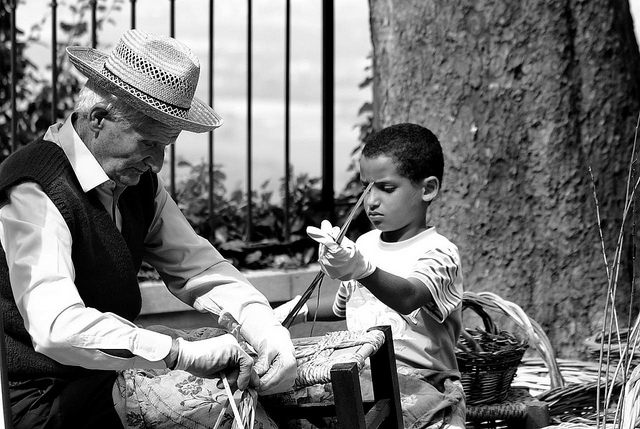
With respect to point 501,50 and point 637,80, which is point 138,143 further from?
point 637,80

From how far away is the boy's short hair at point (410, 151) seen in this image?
2.89 meters

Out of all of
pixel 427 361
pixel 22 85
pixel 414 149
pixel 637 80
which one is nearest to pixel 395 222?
pixel 414 149

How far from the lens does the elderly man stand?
6.66 feet

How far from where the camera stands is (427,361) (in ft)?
9.22

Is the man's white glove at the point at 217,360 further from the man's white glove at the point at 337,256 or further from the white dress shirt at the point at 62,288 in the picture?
the man's white glove at the point at 337,256

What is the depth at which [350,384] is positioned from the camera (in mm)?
2111

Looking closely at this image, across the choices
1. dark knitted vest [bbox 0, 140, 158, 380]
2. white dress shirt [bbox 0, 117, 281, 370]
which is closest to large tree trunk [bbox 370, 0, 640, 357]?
white dress shirt [bbox 0, 117, 281, 370]

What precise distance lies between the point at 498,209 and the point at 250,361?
7.28 feet

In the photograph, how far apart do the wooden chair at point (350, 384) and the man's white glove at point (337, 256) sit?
151mm

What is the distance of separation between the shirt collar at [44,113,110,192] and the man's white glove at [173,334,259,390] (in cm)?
42

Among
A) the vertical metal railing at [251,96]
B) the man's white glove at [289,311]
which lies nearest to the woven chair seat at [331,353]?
the man's white glove at [289,311]

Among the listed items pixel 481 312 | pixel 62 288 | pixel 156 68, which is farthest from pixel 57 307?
pixel 481 312

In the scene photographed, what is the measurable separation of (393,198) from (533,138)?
144cm

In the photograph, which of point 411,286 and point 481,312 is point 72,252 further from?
point 481,312
